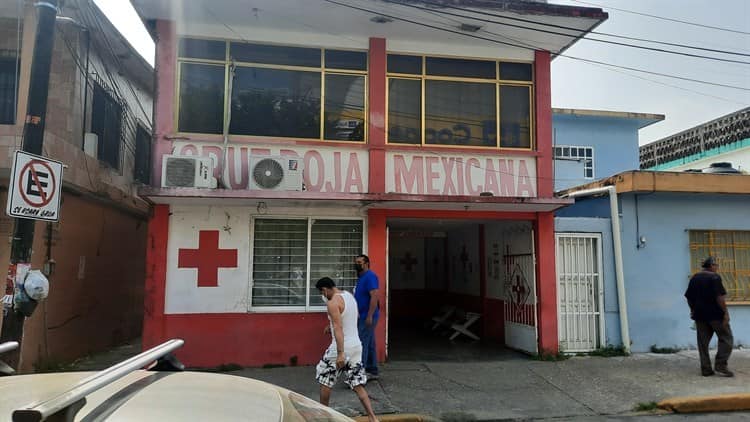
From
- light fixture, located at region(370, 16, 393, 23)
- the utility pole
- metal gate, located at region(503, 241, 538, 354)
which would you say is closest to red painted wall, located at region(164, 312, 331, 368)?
the utility pole

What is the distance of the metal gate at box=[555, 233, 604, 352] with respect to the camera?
368 inches

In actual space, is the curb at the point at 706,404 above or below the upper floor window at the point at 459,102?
below

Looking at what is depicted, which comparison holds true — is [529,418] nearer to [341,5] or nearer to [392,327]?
[341,5]

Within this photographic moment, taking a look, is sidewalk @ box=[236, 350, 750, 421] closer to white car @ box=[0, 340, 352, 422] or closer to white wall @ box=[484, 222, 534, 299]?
white wall @ box=[484, 222, 534, 299]

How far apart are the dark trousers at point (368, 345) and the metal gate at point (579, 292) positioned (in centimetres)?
363

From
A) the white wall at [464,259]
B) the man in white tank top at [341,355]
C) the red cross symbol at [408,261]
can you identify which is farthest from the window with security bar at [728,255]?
the man in white tank top at [341,355]

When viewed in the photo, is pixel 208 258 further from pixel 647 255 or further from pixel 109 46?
pixel 647 255

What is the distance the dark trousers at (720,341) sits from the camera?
782cm

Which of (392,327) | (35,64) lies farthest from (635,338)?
(35,64)

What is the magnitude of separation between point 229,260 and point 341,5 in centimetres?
438

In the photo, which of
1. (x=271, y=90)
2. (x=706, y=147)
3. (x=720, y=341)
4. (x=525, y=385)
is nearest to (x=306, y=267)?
(x=271, y=90)

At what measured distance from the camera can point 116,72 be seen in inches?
445

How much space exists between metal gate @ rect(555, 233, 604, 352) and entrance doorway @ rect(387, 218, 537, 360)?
1.88ft

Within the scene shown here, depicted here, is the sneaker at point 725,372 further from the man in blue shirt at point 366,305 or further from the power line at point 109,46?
the power line at point 109,46
